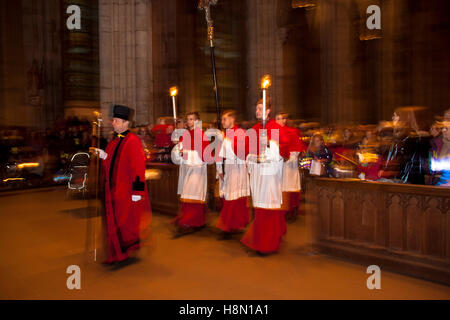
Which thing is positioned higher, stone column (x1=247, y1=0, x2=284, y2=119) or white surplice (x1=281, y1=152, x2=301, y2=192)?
stone column (x1=247, y1=0, x2=284, y2=119)

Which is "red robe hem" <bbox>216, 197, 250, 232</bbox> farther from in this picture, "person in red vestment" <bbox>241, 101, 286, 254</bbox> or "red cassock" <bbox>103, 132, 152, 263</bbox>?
"red cassock" <bbox>103, 132, 152, 263</bbox>

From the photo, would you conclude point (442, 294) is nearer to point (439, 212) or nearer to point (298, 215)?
point (439, 212)

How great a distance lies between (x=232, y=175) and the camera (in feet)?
20.8

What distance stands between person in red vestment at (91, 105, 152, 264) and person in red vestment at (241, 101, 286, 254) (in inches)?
61.5

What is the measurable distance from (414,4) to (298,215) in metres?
8.97

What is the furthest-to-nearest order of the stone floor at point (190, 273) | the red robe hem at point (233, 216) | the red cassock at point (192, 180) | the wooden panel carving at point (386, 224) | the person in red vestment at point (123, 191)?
1. the red cassock at point (192, 180)
2. the red robe hem at point (233, 216)
3. the person in red vestment at point (123, 191)
4. the wooden panel carving at point (386, 224)
5. the stone floor at point (190, 273)

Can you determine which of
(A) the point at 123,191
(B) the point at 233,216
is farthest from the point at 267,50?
(A) the point at 123,191

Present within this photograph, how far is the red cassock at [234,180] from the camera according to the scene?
243 inches

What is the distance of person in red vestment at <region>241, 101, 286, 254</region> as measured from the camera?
550 centimetres

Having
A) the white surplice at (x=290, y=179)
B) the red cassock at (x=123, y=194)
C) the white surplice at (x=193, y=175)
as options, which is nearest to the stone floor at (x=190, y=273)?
the red cassock at (x=123, y=194)

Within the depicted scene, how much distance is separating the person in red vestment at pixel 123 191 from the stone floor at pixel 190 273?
31 cm

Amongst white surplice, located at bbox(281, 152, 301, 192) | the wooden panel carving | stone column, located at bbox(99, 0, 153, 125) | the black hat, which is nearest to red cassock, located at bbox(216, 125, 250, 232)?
the wooden panel carving

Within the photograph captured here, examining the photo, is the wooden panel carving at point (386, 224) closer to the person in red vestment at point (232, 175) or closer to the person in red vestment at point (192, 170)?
the person in red vestment at point (232, 175)

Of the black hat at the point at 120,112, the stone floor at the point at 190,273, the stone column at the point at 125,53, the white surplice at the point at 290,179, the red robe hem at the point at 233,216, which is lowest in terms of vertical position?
the stone floor at the point at 190,273
